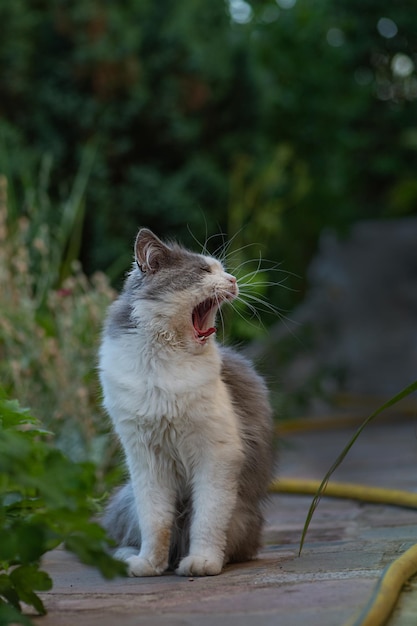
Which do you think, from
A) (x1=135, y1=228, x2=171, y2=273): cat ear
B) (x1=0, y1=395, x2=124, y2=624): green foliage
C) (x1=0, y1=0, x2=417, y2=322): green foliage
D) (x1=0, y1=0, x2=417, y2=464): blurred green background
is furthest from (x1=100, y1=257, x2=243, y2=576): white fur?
(x1=0, y1=0, x2=417, y2=322): green foliage

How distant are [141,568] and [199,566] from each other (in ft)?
0.60

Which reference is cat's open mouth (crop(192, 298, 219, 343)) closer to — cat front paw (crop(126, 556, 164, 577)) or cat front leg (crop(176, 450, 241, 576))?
cat front leg (crop(176, 450, 241, 576))

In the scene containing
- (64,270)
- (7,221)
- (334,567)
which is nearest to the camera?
(334,567)

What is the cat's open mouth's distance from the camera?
2828mm

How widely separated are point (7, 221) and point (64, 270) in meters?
0.57

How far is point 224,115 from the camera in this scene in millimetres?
8562

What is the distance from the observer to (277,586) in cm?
230

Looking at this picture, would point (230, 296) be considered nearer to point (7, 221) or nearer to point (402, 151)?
point (7, 221)

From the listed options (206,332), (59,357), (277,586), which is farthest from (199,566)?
(59,357)

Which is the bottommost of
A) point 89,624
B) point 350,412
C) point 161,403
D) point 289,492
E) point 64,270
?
point 350,412

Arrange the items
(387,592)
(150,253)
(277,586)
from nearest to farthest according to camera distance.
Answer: (387,592) < (277,586) < (150,253)

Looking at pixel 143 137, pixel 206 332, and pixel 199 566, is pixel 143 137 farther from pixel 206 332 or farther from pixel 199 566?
pixel 199 566

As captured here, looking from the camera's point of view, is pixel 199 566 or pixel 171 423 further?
pixel 171 423

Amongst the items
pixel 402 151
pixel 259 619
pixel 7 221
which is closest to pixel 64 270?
pixel 7 221
